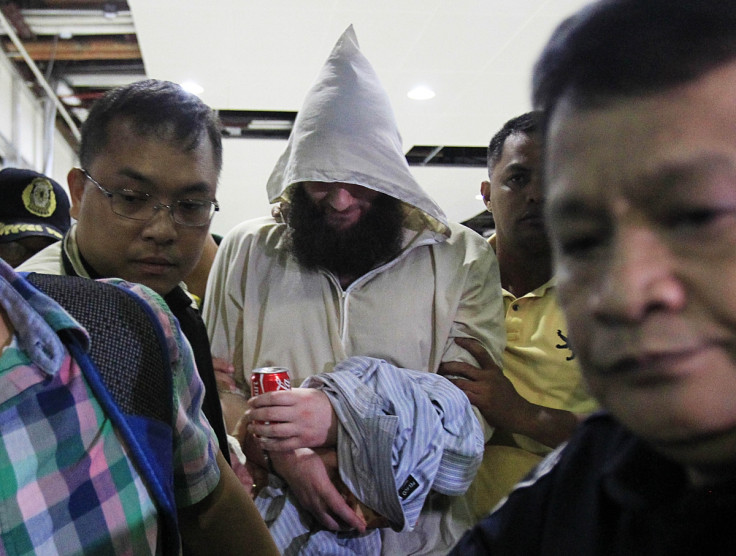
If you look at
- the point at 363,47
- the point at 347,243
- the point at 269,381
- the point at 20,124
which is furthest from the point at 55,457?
the point at 20,124

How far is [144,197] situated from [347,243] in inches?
19.4

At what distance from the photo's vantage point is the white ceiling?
335cm

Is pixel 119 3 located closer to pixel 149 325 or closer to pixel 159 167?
pixel 159 167

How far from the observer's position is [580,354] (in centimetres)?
33

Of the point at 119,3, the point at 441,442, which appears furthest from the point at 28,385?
the point at 119,3

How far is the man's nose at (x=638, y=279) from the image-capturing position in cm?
28

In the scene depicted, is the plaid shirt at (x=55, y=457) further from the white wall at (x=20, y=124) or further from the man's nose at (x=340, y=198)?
the white wall at (x=20, y=124)

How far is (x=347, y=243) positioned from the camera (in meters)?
1.47

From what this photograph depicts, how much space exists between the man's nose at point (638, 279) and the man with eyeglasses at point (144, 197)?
0.91 meters

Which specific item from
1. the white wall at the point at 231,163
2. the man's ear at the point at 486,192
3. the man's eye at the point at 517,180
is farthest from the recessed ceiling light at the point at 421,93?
the man's eye at the point at 517,180

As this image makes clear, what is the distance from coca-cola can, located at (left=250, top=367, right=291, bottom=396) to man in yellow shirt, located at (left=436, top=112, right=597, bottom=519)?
42 centimetres

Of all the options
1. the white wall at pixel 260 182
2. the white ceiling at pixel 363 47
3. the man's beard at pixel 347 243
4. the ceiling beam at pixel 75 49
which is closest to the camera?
the man's beard at pixel 347 243

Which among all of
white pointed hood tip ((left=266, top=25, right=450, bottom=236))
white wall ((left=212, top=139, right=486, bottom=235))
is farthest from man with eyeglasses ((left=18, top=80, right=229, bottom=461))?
white wall ((left=212, top=139, right=486, bottom=235))

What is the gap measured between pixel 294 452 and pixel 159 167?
0.60 meters
